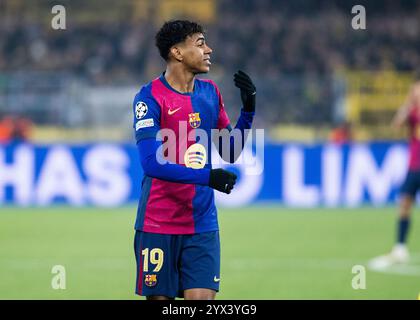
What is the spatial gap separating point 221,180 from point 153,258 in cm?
73

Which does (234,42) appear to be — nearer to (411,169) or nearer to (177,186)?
(411,169)

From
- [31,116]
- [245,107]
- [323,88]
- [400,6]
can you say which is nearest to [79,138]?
[31,116]

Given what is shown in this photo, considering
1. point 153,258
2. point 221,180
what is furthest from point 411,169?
point 221,180

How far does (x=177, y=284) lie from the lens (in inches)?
236

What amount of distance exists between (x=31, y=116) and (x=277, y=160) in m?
5.73

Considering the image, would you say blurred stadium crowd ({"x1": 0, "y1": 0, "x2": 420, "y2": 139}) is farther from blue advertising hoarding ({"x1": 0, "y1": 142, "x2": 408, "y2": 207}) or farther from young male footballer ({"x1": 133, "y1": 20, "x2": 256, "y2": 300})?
young male footballer ({"x1": 133, "y1": 20, "x2": 256, "y2": 300})

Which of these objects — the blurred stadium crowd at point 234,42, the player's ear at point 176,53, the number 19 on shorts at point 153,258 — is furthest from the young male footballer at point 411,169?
the blurred stadium crowd at point 234,42

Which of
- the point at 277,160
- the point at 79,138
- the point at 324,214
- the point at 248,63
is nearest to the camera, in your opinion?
the point at 324,214

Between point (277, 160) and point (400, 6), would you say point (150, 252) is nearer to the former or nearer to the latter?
point (277, 160)

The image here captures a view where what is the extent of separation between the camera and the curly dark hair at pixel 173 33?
6.09 metres

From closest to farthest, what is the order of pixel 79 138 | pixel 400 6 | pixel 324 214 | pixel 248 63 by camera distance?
pixel 324 214 → pixel 79 138 → pixel 248 63 → pixel 400 6

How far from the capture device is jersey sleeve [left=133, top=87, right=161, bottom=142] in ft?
19.1

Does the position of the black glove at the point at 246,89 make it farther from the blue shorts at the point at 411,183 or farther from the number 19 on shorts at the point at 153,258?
the blue shorts at the point at 411,183

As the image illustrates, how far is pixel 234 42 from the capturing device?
24.5m
